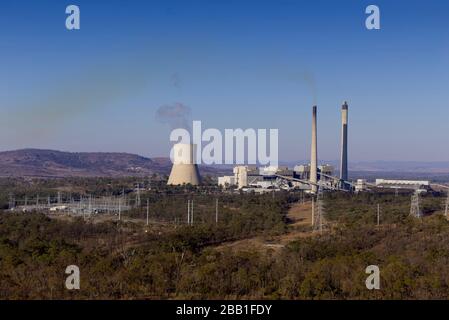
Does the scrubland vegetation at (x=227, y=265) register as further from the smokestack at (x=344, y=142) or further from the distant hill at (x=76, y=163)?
the distant hill at (x=76, y=163)

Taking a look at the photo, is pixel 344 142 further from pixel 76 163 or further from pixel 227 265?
pixel 76 163

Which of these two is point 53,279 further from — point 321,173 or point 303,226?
point 321,173

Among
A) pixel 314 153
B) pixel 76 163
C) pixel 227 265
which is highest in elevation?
pixel 314 153

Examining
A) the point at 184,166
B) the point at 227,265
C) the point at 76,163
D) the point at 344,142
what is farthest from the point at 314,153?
the point at 76,163

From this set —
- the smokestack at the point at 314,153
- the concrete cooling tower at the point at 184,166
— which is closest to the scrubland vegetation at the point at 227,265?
the smokestack at the point at 314,153

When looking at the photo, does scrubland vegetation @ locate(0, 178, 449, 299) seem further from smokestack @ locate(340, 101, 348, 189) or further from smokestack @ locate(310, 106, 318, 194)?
smokestack @ locate(340, 101, 348, 189)

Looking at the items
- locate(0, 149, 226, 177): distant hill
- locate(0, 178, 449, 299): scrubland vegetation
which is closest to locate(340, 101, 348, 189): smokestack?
locate(0, 178, 449, 299): scrubland vegetation
